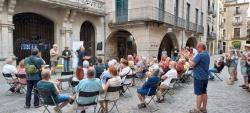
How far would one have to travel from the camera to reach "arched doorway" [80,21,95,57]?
19.5m

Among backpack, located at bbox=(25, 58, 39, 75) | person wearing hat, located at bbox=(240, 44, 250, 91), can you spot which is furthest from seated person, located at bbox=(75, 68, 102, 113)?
person wearing hat, located at bbox=(240, 44, 250, 91)

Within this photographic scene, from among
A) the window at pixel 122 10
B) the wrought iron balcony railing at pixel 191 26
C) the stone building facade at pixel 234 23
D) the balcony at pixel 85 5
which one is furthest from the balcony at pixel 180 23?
the stone building facade at pixel 234 23

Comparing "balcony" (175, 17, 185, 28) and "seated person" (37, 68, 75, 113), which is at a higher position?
"balcony" (175, 17, 185, 28)

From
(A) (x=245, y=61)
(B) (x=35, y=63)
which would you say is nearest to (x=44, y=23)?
(B) (x=35, y=63)

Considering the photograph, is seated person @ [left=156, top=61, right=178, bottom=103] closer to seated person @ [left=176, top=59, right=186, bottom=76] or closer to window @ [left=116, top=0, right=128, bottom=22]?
seated person @ [left=176, top=59, right=186, bottom=76]

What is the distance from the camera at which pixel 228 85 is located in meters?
11.7

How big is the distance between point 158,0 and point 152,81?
13864mm

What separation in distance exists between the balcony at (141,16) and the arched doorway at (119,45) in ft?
4.67

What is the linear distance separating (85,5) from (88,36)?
112 inches

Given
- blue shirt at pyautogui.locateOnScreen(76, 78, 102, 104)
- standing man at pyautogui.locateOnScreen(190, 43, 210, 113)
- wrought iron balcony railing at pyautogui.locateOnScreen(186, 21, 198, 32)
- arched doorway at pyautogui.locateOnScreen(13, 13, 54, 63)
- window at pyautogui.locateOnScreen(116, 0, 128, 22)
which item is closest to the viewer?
blue shirt at pyautogui.locateOnScreen(76, 78, 102, 104)

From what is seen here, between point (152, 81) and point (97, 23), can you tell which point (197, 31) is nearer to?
point (97, 23)

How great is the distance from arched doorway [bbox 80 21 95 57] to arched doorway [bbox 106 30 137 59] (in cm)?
147

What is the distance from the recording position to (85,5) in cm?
1784

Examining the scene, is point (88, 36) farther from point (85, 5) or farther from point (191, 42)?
point (191, 42)
